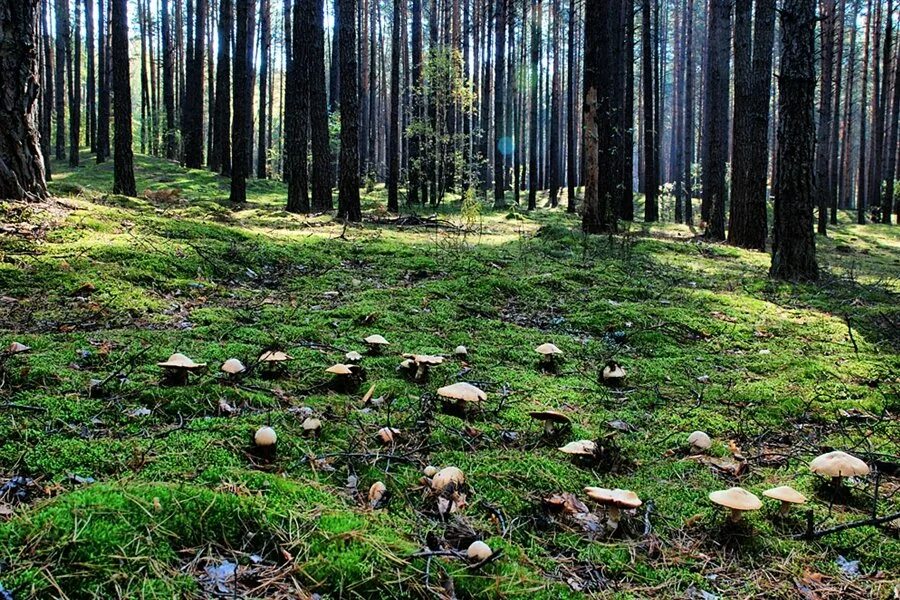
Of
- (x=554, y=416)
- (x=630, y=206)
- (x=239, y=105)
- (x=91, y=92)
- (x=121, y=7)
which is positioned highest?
(x=91, y=92)

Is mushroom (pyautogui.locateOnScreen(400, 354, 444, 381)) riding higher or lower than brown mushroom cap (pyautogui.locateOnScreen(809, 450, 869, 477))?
higher

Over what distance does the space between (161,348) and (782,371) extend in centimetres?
417

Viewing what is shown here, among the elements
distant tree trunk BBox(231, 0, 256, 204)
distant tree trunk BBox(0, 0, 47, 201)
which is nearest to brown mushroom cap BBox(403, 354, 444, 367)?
distant tree trunk BBox(0, 0, 47, 201)

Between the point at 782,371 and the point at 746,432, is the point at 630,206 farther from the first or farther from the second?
the point at 746,432

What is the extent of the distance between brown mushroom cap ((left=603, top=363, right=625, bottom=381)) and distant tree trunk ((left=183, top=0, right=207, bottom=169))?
25.4 meters

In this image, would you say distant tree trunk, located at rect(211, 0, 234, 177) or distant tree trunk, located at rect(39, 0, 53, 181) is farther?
distant tree trunk, located at rect(39, 0, 53, 181)

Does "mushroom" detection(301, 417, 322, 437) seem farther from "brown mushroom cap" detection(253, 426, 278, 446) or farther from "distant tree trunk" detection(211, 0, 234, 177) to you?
"distant tree trunk" detection(211, 0, 234, 177)

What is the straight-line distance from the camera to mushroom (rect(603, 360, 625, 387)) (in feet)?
12.2

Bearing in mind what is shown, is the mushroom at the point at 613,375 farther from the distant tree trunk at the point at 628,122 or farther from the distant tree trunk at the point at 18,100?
the distant tree trunk at the point at 628,122

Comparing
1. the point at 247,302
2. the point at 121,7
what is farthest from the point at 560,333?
the point at 121,7

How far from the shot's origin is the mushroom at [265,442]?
7.55 feet

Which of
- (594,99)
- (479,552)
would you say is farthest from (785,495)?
(594,99)

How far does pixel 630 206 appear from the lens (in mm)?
18438

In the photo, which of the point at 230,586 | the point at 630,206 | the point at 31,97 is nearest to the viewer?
the point at 230,586
